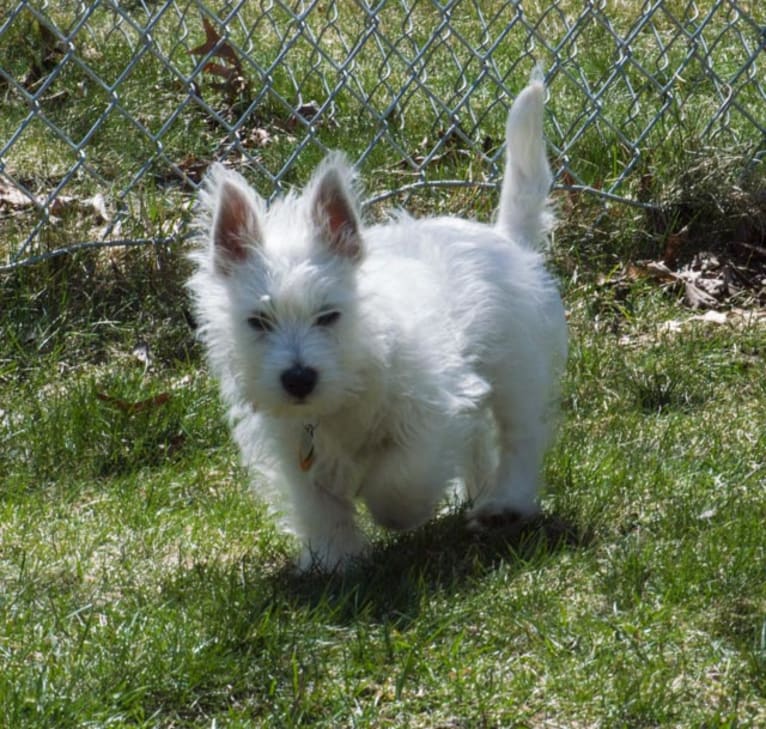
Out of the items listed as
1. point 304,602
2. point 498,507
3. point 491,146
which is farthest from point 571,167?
point 304,602

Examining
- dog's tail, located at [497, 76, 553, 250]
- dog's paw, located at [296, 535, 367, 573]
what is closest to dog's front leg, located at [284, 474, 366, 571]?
dog's paw, located at [296, 535, 367, 573]

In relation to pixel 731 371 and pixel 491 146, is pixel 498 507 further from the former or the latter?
pixel 491 146

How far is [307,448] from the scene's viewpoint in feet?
13.8

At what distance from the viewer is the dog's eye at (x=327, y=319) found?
3.95 m

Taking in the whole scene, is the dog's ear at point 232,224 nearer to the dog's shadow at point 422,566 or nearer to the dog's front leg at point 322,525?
the dog's front leg at point 322,525

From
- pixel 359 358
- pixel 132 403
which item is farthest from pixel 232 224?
pixel 132 403

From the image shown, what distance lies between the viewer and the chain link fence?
20.3 ft

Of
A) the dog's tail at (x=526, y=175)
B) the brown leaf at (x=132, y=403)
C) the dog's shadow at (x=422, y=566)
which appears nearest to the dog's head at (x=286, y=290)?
the dog's shadow at (x=422, y=566)

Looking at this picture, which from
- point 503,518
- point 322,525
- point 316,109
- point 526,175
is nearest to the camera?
point 322,525

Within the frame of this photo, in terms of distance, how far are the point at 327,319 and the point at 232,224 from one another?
1.30 feet

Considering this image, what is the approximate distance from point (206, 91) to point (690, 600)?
4517 millimetres

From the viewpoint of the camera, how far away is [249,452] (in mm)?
4445

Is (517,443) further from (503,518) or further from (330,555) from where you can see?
(330,555)

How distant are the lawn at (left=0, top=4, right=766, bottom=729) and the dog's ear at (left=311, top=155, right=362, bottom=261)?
0.84 metres
